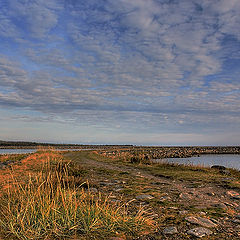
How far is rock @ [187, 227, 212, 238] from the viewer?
3.92m

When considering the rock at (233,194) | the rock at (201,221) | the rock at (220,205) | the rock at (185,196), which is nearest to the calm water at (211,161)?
the rock at (233,194)

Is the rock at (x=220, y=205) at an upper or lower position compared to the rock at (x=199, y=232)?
lower

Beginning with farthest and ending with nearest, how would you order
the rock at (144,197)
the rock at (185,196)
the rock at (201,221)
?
the rock at (185,196)
the rock at (144,197)
the rock at (201,221)

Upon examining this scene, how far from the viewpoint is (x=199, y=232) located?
13.1ft

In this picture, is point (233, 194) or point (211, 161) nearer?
point (233, 194)

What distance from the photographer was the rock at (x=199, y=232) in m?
3.92

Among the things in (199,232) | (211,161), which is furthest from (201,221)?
(211,161)

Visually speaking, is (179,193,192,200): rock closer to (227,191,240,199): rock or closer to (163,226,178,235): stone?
(227,191,240,199): rock

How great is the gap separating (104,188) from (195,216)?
149 inches

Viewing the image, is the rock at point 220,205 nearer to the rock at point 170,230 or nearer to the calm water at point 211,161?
the rock at point 170,230

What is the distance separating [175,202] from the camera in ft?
20.0

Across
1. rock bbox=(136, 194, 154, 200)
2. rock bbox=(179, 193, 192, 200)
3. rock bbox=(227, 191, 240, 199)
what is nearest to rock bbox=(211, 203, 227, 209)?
rock bbox=(179, 193, 192, 200)

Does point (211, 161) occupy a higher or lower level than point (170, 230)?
lower

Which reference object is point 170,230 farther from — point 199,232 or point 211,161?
point 211,161
